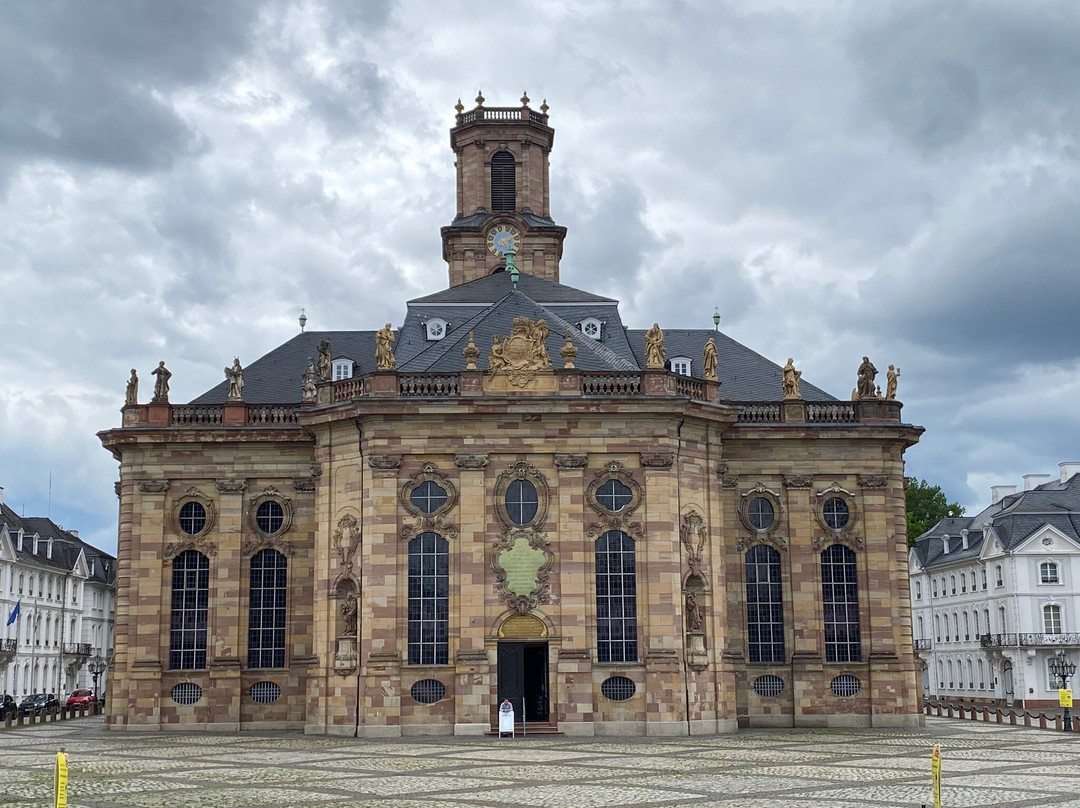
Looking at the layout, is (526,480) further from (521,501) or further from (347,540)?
(347,540)

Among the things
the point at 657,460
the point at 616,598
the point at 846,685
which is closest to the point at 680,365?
the point at 657,460

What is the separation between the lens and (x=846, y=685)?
52438 mm

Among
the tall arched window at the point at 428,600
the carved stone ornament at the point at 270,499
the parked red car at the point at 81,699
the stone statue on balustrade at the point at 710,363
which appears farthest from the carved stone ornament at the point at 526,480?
the parked red car at the point at 81,699

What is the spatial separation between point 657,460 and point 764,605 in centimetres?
930

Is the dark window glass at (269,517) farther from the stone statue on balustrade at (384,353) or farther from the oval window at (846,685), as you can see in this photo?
the oval window at (846,685)

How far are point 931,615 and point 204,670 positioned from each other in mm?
64275

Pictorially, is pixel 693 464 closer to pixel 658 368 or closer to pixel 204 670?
pixel 658 368

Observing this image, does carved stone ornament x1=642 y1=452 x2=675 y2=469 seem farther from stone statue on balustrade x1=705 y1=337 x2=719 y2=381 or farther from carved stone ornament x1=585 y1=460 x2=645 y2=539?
stone statue on balustrade x1=705 y1=337 x2=719 y2=381

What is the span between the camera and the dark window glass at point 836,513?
5356 cm

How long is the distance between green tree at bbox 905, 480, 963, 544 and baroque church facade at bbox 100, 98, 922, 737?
5229cm

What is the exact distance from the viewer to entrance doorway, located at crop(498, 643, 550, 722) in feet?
152

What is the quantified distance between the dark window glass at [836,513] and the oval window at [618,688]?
1225cm

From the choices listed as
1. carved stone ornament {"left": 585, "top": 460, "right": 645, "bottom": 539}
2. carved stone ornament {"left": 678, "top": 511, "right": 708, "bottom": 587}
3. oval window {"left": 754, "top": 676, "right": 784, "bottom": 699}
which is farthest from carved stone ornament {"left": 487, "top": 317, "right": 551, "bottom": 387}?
oval window {"left": 754, "top": 676, "right": 784, "bottom": 699}

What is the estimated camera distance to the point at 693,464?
4900 centimetres
